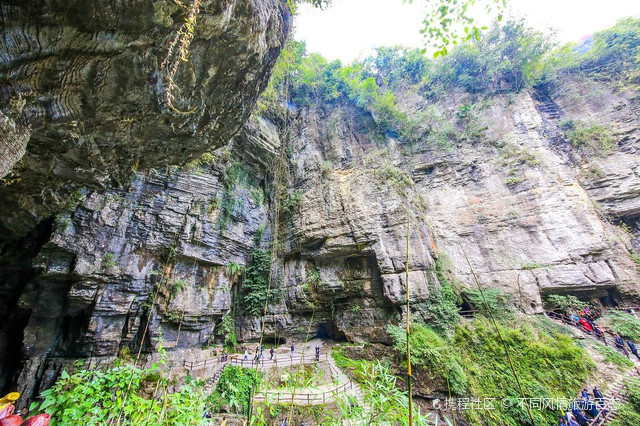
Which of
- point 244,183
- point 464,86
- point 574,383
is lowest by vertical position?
point 574,383

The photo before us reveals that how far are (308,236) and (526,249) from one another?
971cm

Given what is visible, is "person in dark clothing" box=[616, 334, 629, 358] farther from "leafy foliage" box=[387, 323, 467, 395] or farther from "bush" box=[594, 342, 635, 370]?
"leafy foliage" box=[387, 323, 467, 395]

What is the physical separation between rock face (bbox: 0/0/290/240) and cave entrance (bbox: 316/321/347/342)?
10366mm

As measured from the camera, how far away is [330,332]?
41.8 ft

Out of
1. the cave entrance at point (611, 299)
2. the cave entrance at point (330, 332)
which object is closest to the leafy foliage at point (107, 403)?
the cave entrance at point (330, 332)

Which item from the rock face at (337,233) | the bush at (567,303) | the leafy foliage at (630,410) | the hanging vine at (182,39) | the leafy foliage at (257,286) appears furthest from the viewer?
the leafy foliage at (257,286)

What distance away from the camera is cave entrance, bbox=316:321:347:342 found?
12.0m

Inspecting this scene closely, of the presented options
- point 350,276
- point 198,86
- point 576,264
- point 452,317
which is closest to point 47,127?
point 198,86

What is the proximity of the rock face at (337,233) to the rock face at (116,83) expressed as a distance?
4.64 meters

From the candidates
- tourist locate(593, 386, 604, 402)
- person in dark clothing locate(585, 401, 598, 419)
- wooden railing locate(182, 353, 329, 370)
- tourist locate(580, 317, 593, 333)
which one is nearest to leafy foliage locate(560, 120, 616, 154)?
tourist locate(580, 317, 593, 333)

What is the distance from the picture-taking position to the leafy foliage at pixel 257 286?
1217cm

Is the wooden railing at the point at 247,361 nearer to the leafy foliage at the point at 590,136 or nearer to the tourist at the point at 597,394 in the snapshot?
the tourist at the point at 597,394

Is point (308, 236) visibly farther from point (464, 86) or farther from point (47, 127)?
point (464, 86)

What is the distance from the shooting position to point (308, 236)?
1217 cm
